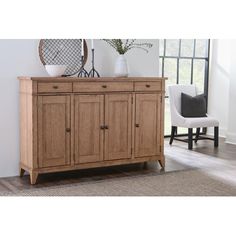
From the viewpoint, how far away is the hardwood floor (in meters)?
3.82

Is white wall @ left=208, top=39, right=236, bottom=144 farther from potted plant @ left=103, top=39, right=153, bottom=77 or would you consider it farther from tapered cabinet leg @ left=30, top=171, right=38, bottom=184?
tapered cabinet leg @ left=30, top=171, right=38, bottom=184

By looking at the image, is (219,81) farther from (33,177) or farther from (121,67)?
(33,177)

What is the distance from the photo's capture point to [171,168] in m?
4.46

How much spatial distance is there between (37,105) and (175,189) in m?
1.41

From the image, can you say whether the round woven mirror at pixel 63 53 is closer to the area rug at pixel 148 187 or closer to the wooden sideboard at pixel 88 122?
the wooden sideboard at pixel 88 122

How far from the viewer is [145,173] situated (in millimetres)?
4242

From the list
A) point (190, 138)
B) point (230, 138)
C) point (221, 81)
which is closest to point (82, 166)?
point (190, 138)

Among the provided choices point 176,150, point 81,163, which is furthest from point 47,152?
point 176,150

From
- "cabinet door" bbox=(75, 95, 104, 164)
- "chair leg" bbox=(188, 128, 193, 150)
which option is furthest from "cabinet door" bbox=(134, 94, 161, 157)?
"chair leg" bbox=(188, 128, 193, 150)

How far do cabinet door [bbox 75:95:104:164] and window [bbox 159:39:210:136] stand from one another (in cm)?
258

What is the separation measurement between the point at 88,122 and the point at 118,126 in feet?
1.13

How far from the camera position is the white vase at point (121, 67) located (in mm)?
A: 4266
